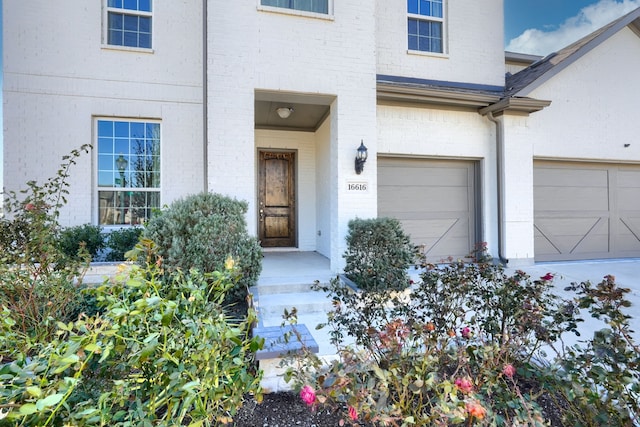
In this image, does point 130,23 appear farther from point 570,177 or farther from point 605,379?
point 570,177

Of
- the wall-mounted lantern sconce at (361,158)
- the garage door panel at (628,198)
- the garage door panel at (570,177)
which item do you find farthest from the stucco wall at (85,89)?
the garage door panel at (628,198)

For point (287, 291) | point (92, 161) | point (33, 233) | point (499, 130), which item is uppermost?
point (499, 130)

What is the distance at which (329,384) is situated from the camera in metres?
1.64

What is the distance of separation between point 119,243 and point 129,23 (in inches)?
160

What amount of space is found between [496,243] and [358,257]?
384 cm

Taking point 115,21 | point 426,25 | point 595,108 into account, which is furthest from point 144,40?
point 595,108

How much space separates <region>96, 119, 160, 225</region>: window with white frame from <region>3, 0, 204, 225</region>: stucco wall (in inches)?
7.5

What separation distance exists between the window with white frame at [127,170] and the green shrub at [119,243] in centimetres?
58

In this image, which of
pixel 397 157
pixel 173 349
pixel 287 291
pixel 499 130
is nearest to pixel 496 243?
pixel 499 130

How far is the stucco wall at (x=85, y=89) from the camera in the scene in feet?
18.8

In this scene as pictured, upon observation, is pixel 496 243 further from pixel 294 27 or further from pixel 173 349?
pixel 173 349

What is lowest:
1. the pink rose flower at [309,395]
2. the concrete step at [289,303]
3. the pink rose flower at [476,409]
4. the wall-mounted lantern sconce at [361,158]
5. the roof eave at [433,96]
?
the concrete step at [289,303]

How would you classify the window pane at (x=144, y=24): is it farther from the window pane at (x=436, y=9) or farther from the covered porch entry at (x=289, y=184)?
the window pane at (x=436, y=9)

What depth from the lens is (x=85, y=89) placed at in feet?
19.6
